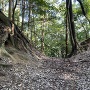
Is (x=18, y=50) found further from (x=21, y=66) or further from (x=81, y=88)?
(x=81, y=88)

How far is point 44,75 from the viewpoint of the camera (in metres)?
11.0

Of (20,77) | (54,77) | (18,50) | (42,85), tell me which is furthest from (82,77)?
(18,50)

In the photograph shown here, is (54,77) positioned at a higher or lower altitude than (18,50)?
lower

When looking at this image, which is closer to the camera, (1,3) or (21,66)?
(21,66)

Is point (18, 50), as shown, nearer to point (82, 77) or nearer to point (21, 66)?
point (21, 66)

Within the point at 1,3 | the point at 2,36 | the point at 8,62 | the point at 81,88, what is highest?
the point at 1,3

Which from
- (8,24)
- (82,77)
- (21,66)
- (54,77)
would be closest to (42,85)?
(54,77)

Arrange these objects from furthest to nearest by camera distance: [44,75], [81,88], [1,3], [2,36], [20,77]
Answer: [1,3] < [2,36] < [44,75] < [20,77] < [81,88]

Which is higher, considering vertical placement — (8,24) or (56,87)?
(8,24)

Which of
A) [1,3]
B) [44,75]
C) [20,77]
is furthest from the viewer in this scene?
[1,3]

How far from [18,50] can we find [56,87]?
647 cm

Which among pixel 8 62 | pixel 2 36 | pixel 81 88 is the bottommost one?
pixel 81 88

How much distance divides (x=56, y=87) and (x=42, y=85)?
62 cm

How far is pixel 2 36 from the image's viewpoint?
14.7 m
